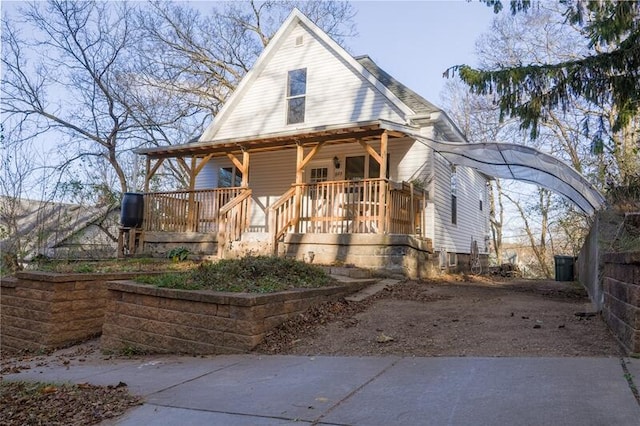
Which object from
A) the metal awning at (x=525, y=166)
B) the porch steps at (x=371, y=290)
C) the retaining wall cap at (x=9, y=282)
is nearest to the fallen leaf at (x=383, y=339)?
the porch steps at (x=371, y=290)

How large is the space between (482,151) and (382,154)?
2.18 meters

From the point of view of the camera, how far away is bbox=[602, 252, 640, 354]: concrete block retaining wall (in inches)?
146

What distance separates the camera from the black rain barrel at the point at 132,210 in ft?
41.7

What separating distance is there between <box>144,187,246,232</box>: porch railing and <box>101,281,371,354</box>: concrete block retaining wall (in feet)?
22.6

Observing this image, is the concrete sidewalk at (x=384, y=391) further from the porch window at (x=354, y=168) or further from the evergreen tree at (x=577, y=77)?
the porch window at (x=354, y=168)

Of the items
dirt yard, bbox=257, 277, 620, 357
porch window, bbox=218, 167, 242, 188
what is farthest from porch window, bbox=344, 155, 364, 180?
dirt yard, bbox=257, 277, 620, 357

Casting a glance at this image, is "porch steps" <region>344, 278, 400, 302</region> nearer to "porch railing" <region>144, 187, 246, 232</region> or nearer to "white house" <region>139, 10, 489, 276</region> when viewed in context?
"white house" <region>139, 10, 489, 276</region>

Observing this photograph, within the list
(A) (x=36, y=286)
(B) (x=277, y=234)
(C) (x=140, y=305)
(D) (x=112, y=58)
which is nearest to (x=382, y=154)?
(B) (x=277, y=234)

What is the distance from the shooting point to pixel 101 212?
17.0m

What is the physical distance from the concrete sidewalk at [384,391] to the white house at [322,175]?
566 cm

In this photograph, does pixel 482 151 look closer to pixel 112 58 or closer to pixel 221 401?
pixel 221 401

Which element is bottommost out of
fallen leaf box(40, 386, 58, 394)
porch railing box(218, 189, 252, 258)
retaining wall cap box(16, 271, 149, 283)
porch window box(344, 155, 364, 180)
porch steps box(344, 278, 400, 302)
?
fallen leaf box(40, 386, 58, 394)

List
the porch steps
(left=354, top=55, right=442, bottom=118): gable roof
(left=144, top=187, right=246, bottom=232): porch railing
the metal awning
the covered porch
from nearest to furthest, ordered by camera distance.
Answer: the porch steps → the metal awning → the covered porch → (left=354, top=55, right=442, bottom=118): gable roof → (left=144, top=187, right=246, bottom=232): porch railing

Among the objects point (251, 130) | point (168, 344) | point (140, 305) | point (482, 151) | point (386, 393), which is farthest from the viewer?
point (251, 130)
